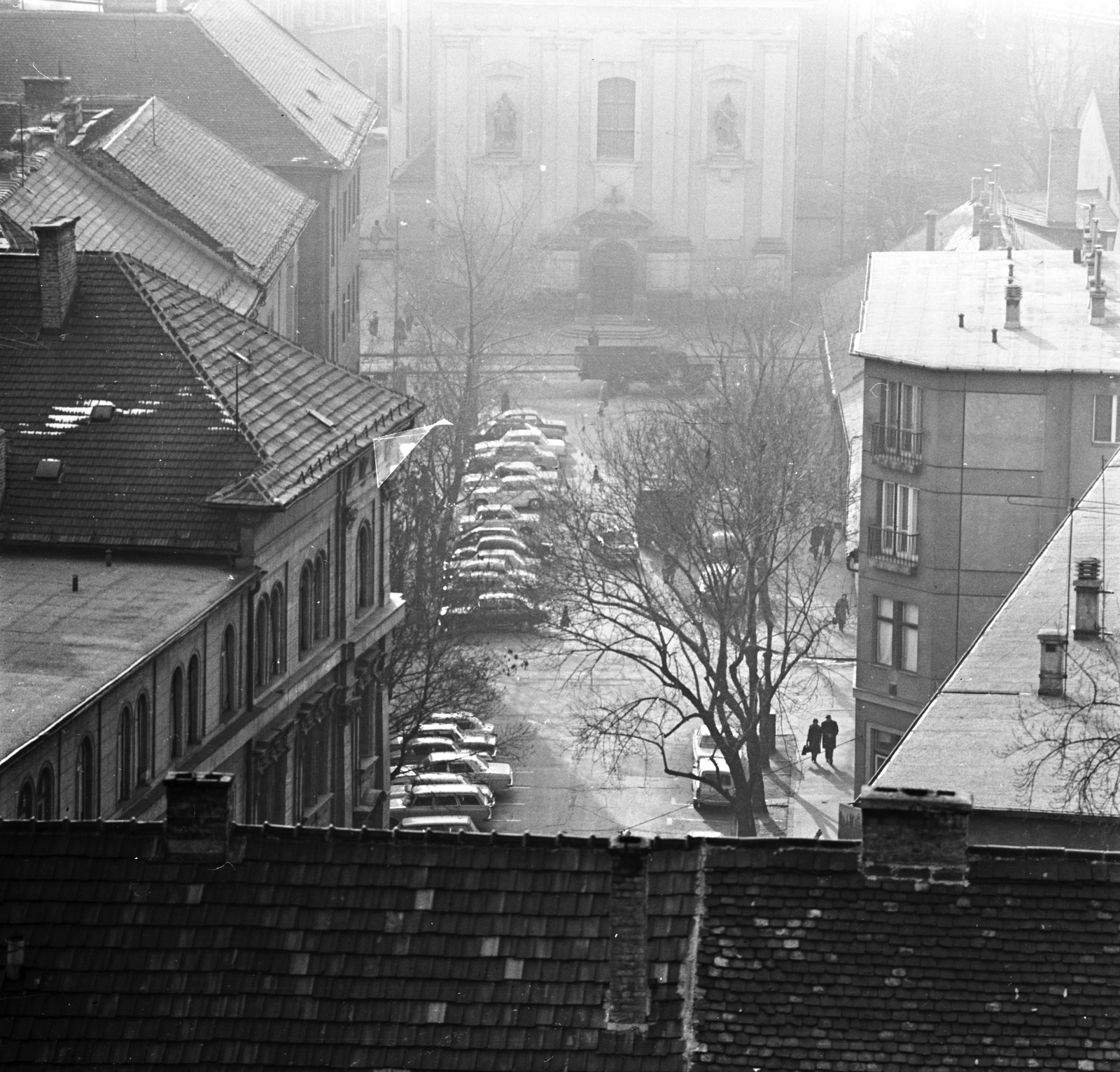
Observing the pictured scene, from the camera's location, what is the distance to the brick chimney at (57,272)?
34312 mm

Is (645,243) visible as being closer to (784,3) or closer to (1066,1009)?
(784,3)

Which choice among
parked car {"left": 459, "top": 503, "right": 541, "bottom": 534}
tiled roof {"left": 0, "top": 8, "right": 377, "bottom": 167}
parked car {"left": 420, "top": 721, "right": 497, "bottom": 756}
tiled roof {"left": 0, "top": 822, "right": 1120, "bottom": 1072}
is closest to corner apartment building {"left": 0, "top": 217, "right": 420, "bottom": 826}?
tiled roof {"left": 0, "top": 822, "right": 1120, "bottom": 1072}

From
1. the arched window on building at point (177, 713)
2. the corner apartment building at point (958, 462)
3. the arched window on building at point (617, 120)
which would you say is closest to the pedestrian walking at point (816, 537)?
the corner apartment building at point (958, 462)

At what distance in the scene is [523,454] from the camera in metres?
73.5

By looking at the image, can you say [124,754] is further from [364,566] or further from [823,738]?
[823,738]

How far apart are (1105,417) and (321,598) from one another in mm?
18017

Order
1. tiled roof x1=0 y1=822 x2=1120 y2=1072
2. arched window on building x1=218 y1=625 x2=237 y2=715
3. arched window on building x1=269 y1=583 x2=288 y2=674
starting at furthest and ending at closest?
arched window on building x1=269 y1=583 x2=288 y2=674 < arched window on building x1=218 y1=625 x2=237 y2=715 < tiled roof x1=0 y1=822 x2=1120 y2=1072

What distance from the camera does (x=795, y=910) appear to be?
18.6 metres

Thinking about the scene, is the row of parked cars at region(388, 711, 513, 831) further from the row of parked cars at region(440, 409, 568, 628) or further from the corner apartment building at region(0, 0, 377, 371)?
the corner apartment building at region(0, 0, 377, 371)

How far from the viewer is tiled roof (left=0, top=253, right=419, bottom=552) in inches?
1281

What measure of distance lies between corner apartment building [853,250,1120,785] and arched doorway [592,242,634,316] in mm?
47686

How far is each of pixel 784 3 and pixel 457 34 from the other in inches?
512

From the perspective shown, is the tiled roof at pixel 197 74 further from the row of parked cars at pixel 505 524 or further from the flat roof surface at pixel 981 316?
the flat roof surface at pixel 981 316

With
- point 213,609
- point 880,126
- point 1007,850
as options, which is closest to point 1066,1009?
point 1007,850
